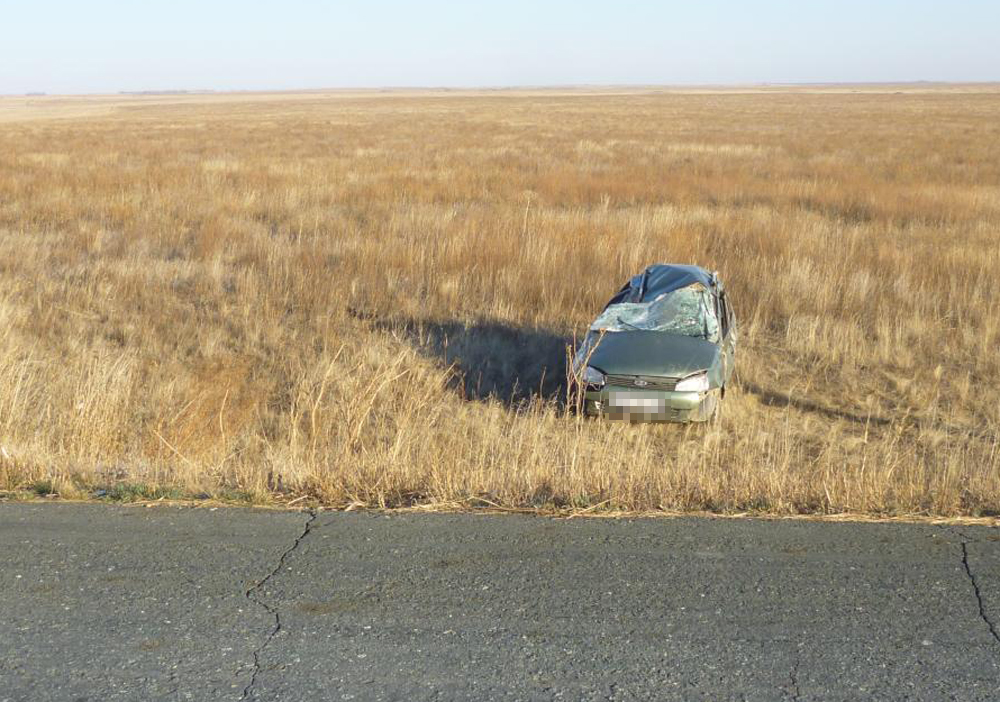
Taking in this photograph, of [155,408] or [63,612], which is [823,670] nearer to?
[63,612]

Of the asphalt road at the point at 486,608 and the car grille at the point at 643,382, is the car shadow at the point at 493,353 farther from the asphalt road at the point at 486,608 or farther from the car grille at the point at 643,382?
the asphalt road at the point at 486,608

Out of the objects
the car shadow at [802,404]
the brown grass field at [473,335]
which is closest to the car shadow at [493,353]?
the brown grass field at [473,335]

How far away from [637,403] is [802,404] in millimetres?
2604

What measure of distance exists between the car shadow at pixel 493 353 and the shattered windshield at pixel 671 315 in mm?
1093

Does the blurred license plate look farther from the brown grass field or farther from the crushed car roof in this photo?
the crushed car roof

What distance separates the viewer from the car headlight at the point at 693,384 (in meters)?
8.09

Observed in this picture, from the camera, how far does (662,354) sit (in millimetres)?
8391

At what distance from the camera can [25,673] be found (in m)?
3.12

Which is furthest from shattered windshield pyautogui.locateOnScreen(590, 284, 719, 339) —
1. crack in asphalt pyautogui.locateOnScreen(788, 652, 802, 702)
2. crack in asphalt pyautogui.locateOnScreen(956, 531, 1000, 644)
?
crack in asphalt pyautogui.locateOnScreen(788, 652, 802, 702)

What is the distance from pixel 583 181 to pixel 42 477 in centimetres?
1979

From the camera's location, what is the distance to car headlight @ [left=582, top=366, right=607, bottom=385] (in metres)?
8.20

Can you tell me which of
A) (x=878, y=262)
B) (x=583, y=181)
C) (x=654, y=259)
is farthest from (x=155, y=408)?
(x=583, y=181)

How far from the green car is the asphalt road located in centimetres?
323

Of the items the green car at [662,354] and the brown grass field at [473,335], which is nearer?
the brown grass field at [473,335]
